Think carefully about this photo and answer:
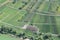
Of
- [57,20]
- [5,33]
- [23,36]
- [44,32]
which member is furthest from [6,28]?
[57,20]

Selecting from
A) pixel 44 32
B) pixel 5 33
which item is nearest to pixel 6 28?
pixel 5 33

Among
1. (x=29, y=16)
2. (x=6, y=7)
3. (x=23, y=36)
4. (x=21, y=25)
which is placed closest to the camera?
(x=23, y=36)

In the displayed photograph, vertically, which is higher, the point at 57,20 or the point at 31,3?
the point at 31,3

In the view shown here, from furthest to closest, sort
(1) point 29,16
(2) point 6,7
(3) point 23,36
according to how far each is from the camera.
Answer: (2) point 6,7, (1) point 29,16, (3) point 23,36

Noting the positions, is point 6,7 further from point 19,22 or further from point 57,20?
point 57,20

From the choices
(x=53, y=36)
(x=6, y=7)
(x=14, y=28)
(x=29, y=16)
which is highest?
(x=6, y=7)

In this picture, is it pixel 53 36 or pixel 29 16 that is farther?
pixel 29 16

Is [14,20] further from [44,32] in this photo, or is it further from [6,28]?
[44,32]
